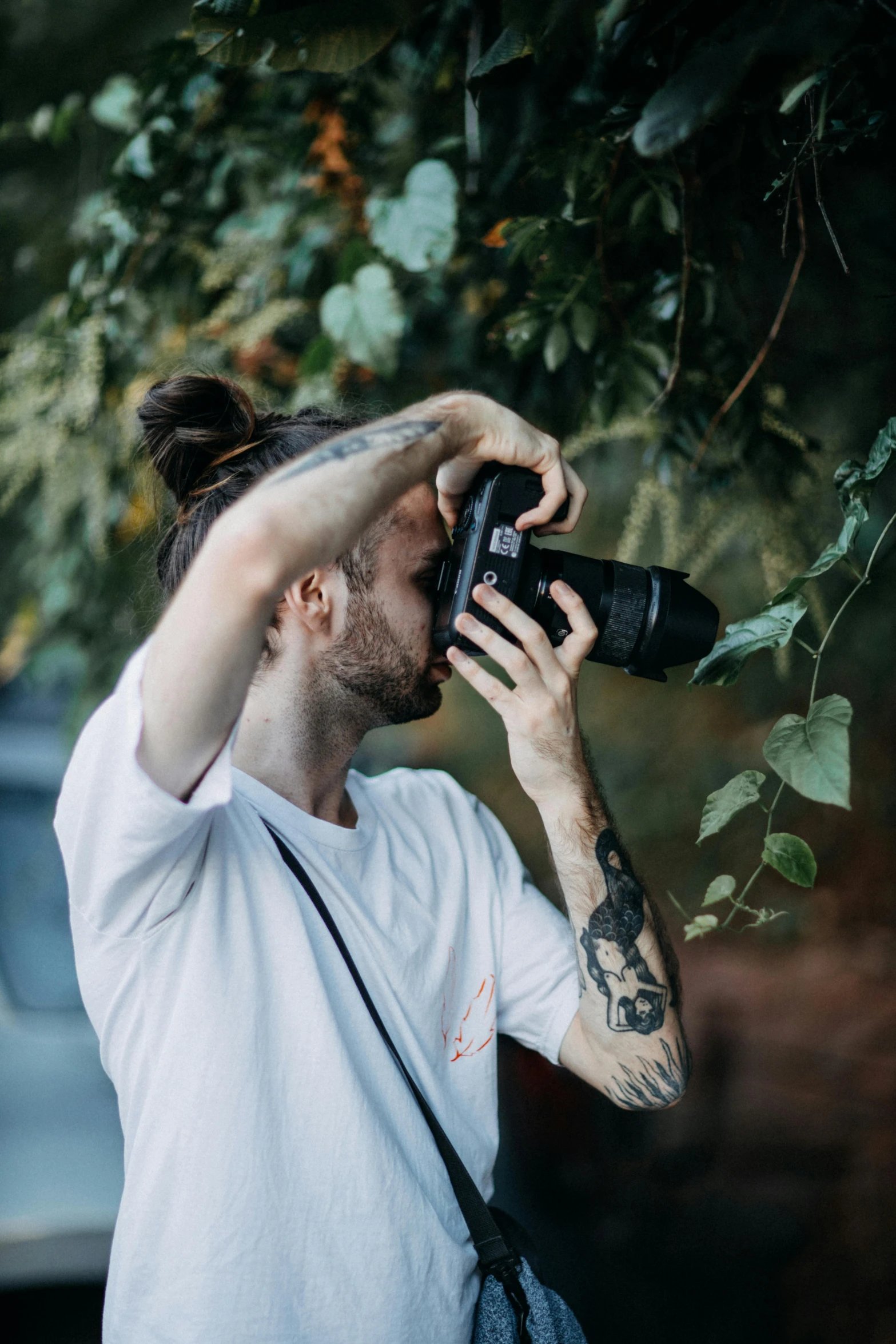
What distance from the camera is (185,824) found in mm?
660

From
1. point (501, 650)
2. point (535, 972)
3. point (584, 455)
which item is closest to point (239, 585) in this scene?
point (501, 650)

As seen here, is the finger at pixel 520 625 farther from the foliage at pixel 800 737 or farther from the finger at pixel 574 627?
the foliage at pixel 800 737

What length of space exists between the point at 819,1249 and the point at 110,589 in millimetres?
1400

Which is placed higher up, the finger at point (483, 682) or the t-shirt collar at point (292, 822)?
the finger at point (483, 682)

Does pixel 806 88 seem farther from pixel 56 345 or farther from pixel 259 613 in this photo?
pixel 56 345

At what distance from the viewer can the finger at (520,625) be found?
0.87 metres

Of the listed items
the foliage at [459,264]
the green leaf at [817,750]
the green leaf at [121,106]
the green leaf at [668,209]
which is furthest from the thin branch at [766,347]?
the green leaf at [121,106]

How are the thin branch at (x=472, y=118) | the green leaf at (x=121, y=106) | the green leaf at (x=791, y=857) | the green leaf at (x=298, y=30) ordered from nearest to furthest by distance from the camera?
1. the green leaf at (x=791, y=857)
2. the green leaf at (x=298, y=30)
3. the thin branch at (x=472, y=118)
4. the green leaf at (x=121, y=106)

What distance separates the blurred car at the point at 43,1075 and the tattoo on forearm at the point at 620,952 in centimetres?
90

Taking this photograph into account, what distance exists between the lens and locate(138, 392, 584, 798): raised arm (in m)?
0.61

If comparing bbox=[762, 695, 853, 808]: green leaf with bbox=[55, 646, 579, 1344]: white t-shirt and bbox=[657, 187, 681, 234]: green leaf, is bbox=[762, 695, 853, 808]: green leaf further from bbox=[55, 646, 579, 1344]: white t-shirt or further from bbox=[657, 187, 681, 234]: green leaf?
bbox=[657, 187, 681, 234]: green leaf

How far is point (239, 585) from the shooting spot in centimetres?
61

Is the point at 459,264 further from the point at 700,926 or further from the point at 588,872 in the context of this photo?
the point at 700,926

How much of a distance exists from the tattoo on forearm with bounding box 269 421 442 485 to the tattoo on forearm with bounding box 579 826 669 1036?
0.45 meters
